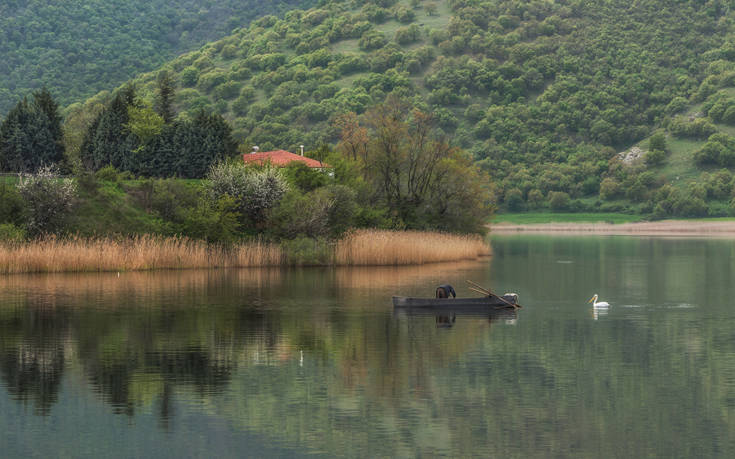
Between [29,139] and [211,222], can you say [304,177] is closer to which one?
[211,222]

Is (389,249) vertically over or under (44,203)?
under

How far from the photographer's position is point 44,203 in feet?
209

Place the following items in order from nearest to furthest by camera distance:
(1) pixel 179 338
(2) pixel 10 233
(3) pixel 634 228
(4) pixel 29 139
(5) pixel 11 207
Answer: (1) pixel 179 338, (2) pixel 10 233, (5) pixel 11 207, (4) pixel 29 139, (3) pixel 634 228

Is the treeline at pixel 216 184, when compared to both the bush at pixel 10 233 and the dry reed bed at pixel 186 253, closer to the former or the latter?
the bush at pixel 10 233

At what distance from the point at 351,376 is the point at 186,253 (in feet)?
134

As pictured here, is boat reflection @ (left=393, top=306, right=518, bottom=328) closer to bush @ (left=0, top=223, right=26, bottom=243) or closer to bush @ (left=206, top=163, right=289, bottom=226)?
bush @ (left=0, top=223, right=26, bottom=243)

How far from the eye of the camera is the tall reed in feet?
236

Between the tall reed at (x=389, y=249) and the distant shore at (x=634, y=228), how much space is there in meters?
104

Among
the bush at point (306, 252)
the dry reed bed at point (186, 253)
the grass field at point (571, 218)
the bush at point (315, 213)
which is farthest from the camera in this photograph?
the grass field at point (571, 218)

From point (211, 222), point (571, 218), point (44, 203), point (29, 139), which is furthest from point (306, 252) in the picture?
point (571, 218)

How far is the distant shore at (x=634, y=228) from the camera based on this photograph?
179m

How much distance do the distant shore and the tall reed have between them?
342 feet

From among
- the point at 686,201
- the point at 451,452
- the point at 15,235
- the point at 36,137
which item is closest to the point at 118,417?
the point at 451,452

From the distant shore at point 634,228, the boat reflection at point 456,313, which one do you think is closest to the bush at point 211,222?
the boat reflection at point 456,313
